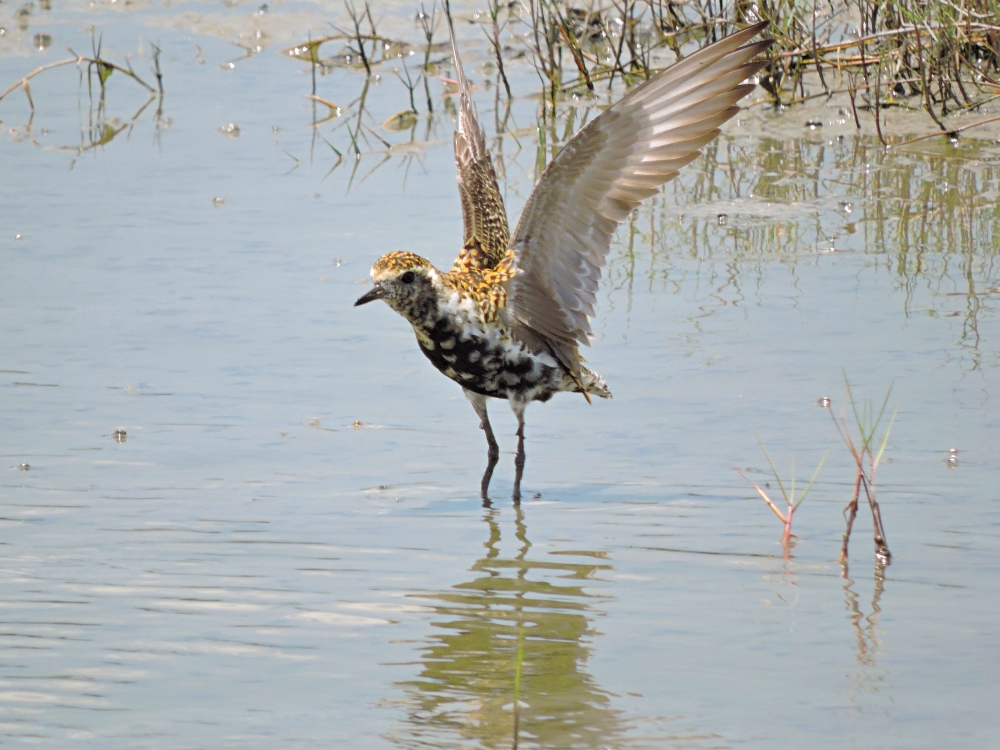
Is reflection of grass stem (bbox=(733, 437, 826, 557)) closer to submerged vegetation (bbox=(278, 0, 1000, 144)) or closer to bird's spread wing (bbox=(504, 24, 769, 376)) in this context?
bird's spread wing (bbox=(504, 24, 769, 376))

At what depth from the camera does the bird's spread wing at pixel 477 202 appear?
671 cm

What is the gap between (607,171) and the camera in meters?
5.96

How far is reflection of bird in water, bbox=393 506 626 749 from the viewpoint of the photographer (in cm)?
384

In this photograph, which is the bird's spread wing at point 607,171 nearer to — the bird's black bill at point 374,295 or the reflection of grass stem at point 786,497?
the bird's black bill at point 374,295

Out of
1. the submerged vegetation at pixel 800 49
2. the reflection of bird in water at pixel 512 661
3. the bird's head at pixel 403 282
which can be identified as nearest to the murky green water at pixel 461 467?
the reflection of bird in water at pixel 512 661

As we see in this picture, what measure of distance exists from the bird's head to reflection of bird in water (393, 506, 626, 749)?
106cm

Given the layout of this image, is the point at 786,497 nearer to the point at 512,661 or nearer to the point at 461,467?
the point at 512,661

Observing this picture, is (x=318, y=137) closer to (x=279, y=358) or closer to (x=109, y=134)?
(x=109, y=134)

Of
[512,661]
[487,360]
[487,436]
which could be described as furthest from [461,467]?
[512,661]

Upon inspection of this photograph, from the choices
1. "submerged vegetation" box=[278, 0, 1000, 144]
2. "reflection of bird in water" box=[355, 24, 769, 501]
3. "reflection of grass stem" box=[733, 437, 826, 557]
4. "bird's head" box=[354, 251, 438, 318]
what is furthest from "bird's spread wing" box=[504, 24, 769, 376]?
"submerged vegetation" box=[278, 0, 1000, 144]

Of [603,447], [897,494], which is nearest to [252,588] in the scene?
[603,447]

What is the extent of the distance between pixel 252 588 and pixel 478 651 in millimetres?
829

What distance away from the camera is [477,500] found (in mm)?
5836

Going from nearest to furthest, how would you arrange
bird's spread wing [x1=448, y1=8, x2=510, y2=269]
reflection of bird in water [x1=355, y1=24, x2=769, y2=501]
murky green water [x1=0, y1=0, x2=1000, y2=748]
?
murky green water [x1=0, y1=0, x2=1000, y2=748] → reflection of bird in water [x1=355, y1=24, x2=769, y2=501] → bird's spread wing [x1=448, y1=8, x2=510, y2=269]
